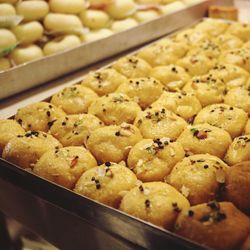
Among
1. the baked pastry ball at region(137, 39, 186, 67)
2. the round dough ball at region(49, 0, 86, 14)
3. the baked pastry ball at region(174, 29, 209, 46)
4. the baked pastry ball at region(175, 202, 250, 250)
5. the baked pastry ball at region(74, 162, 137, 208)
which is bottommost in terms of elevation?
the baked pastry ball at region(175, 202, 250, 250)

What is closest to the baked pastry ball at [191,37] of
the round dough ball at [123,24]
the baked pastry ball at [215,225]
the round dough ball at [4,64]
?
the round dough ball at [123,24]

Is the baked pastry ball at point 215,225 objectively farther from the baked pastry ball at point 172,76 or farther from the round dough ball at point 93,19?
the round dough ball at point 93,19

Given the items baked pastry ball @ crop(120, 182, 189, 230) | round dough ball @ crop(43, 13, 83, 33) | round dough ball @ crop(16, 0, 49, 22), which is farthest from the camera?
round dough ball @ crop(43, 13, 83, 33)

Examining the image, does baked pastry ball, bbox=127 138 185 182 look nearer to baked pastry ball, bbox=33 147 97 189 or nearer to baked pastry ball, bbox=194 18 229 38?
baked pastry ball, bbox=33 147 97 189

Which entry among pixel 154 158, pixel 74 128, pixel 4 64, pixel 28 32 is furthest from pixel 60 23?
pixel 154 158

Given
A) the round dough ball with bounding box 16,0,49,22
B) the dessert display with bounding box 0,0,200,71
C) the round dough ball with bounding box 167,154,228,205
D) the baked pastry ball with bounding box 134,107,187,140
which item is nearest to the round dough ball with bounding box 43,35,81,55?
the dessert display with bounding box 0,0,200,71

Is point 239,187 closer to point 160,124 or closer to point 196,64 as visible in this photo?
point 160,124

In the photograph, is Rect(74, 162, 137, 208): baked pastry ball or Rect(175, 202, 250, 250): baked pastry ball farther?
Rect(74, 162, 137, 208): baked pastry ball

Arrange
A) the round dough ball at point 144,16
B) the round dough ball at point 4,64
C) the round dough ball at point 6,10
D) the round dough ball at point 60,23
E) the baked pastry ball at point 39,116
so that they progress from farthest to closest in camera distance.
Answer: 1. the round dough ball at point 144,16
2. the round dough ball at point 60,23
3. the round dough ball at point 6,10
4. the round dough ball at point 4,64
5. the baked pastry ball at point 39,116
